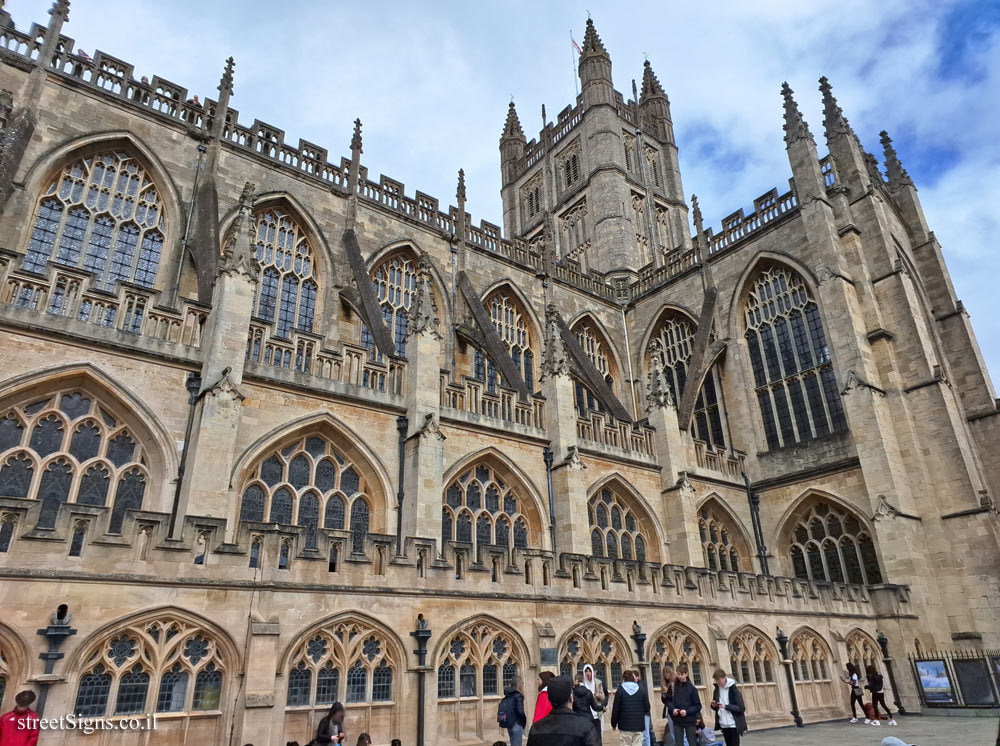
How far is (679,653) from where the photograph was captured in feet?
41.5

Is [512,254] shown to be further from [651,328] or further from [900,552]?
[900,552]

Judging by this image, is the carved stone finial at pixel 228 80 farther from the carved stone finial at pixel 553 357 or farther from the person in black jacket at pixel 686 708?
the person in black jacket at pixel 686 708

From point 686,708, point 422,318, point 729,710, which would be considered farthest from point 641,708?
point 422,318

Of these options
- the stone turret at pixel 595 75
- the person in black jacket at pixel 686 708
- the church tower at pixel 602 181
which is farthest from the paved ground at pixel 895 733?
the stone turret at pixel 595 75

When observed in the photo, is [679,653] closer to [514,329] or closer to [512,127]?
[514,329]

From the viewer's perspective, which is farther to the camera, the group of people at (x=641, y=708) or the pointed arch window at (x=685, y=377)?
the pointed arch window at (x=685, y=377)

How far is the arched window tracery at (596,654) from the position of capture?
36.5 feet

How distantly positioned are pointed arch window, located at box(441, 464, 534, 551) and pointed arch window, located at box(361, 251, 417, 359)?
17.7 ft

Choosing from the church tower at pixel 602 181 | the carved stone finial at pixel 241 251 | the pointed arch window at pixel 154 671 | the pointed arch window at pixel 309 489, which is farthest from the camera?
the church tower at pixel 602 181

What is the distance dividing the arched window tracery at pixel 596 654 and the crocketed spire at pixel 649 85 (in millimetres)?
38734

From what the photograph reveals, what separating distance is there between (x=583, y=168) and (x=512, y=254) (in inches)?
558

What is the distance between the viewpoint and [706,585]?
13.5m

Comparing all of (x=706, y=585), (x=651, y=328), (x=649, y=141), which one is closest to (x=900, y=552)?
(x=706, y=585)

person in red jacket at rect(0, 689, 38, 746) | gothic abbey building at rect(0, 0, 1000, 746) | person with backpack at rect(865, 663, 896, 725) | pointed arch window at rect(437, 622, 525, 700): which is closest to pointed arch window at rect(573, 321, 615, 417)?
gothic abbey building at rect(0, 0, 1000, 746)
